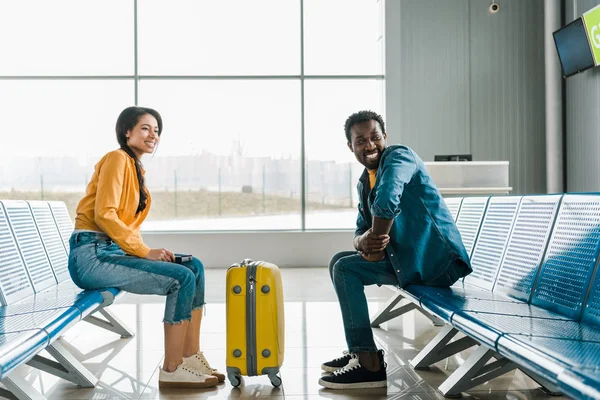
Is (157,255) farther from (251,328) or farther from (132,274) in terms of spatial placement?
(251,328)

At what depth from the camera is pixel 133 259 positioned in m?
2.73

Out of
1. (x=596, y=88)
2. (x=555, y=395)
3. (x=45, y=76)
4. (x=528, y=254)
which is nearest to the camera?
(x=555, y=395)

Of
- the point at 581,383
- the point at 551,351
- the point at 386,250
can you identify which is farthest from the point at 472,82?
the point at 581,383

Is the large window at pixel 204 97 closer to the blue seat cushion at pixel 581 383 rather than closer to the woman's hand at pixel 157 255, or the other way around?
the woman's hand at pixel 157 255

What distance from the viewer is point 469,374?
2.47m

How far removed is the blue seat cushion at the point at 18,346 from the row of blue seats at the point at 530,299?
137 centimetres

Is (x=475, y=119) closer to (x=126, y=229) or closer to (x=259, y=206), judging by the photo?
(x=259, y=206)

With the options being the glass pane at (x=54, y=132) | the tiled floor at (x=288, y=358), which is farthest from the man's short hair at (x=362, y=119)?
the glass pane at (x=54, y=132)

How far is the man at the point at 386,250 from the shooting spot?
104 inches

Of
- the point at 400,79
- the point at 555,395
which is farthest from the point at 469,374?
the point at 400,79

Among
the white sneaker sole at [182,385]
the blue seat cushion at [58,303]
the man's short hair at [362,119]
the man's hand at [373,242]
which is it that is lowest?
the white sneaker sole at [182,385]

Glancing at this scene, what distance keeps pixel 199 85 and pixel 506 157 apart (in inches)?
163

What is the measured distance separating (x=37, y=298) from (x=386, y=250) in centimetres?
157

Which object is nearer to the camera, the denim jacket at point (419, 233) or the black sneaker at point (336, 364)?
the denim jacket at point (419, 233)
